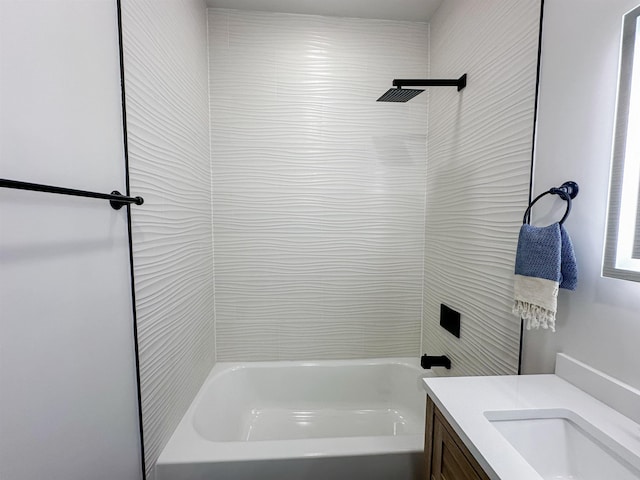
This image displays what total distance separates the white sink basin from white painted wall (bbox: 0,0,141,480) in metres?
1.03

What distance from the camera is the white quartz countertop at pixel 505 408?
2.05 feet

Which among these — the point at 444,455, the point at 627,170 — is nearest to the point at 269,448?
the point at 444,455

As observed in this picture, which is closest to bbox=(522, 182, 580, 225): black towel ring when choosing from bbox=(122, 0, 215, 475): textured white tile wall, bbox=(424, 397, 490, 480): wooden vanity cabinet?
bbox=(424, 397, 490, 480): wooden vanity cabinet

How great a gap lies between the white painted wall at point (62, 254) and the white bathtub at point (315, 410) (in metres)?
0.64

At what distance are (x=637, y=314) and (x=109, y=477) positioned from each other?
4.91 feet

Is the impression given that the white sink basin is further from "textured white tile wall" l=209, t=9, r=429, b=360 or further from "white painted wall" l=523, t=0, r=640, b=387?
"textured white tile wall" l=209, t=9, r=429, b=360

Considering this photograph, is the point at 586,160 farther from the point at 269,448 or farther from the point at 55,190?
the point at 269,448

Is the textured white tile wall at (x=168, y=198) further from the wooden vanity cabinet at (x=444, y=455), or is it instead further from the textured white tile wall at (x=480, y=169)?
the textured white tile wall at (x=480, y=169)

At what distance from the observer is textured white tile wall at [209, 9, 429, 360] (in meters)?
1.85

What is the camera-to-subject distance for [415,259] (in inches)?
80.0

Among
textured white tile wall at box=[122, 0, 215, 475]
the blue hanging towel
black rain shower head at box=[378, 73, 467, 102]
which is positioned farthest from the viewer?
black rain shower head at box=[378, 73, 467, 102]

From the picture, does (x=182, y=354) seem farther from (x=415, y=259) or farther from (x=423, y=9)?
(x=423, y=9)

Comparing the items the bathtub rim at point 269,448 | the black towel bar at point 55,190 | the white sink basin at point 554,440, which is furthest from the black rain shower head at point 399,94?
the bathtub rim at point 269,448

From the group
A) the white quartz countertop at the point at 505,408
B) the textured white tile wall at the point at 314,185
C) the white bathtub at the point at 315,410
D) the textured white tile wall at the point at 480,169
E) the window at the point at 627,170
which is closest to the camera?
the white quartz countertop at the point at 505,408
